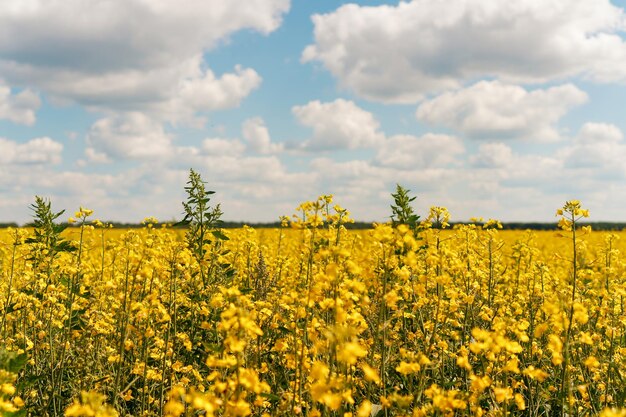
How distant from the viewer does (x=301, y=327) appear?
4.64m

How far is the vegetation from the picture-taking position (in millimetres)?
3338

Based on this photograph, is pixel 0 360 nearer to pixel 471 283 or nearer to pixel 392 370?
pixel 392 370

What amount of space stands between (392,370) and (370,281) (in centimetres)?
189

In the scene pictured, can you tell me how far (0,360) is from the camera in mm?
3326

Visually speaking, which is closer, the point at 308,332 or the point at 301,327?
the point at 308,332

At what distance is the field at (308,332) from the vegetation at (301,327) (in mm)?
24

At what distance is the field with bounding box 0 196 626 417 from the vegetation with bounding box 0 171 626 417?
24 mm

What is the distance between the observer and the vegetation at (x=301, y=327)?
131 inches

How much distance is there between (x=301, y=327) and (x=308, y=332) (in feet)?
1.88

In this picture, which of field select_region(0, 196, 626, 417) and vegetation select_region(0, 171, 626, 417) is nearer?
field select_region(0, 196, 626, 417)

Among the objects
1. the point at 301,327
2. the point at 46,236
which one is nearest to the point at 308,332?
the point at 301,327

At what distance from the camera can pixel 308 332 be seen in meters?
4.08

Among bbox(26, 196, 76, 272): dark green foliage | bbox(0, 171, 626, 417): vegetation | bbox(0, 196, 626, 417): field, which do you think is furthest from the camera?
bbox(26, 196, 76, 272): dark green foliage

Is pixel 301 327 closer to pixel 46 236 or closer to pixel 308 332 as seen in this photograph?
pixel 308 332
